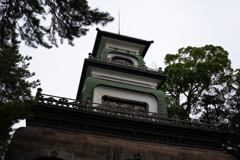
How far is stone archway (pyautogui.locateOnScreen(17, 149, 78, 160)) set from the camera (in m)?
9.67

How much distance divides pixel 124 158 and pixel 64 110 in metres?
3.82

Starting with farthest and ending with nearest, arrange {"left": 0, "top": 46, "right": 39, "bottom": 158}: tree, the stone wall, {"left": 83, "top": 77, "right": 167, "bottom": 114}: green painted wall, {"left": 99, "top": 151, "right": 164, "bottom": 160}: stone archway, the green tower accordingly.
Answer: the green tower < {"left": 83, "top": 77, "right": 167, "bottom": 114}: green painted wall < {"left": 99, "top": 151, "right": 164, "bottom": 160}: stone archway < the stone wall < {"left": 0, "top": 46, "right": 39, "bottom": 158}: tree

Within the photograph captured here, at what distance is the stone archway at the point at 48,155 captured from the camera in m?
9.67

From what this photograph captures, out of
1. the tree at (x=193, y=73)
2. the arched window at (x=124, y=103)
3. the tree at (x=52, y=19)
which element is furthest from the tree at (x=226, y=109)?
the tree at (x=52, y=19)

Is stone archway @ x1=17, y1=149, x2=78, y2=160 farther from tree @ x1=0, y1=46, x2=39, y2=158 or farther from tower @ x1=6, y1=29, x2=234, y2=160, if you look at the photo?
tree @ x1=0, y1=46, x2=39, y2=158

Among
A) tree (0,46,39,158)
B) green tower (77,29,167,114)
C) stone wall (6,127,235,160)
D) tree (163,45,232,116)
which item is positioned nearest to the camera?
tree (0,46,39,158)

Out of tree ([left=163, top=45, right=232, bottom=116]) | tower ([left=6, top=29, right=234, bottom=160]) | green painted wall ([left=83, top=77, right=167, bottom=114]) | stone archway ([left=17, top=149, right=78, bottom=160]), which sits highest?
tree ([left=163, top=45, right=232, bottom=116])

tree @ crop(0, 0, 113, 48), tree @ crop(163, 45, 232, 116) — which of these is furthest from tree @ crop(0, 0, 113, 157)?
tree @ crop(163, 45, 232, 116)

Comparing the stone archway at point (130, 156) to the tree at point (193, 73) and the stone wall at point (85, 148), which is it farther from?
the tree at point (193, 73)

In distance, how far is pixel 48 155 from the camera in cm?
993

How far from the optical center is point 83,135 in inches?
442

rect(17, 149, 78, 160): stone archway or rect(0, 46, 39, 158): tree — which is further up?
rect(0, 46, 39, 158): tree

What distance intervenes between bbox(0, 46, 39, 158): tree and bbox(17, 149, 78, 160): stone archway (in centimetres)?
131

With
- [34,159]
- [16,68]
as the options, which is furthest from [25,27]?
[34,159]
